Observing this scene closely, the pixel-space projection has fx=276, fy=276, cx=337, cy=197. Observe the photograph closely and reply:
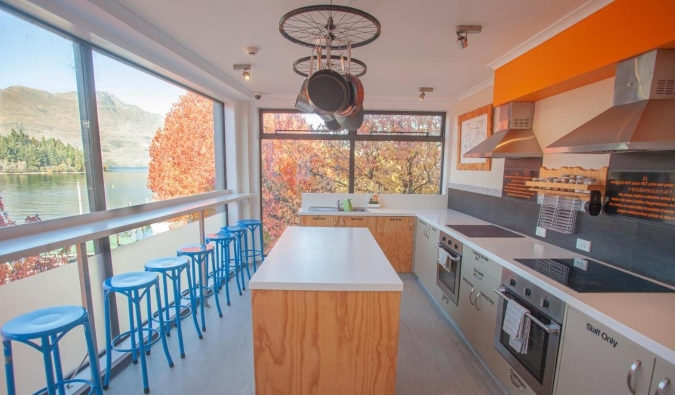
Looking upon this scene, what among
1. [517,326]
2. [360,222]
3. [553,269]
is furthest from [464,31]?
[360,222]

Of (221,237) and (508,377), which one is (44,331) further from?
(508,377)

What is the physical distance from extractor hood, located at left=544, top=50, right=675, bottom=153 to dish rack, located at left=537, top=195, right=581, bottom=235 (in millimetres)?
692

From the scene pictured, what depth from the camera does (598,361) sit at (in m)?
1.24

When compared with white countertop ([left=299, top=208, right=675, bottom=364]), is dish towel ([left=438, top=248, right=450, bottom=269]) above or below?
below

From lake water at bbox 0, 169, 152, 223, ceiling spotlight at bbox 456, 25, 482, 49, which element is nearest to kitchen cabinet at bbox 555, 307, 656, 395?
ceiling spotlight at bbox 456, 25, 482, 49

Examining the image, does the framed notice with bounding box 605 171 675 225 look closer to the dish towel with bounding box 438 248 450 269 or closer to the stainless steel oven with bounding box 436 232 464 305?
the stainless steel oven with bounding box 436 232 464 305

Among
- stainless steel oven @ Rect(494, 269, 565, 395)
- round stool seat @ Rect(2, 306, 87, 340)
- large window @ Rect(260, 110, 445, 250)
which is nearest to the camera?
round stool seat @ Rect(2, 306, 87, 340)

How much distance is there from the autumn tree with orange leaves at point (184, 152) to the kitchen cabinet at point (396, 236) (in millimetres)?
2418

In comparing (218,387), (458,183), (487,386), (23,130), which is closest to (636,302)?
(487,386)

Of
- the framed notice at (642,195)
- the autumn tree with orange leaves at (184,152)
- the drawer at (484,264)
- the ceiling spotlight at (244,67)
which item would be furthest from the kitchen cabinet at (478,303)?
the autumn tree with orange leaves at (184,152)

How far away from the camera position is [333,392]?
1439 millimetres

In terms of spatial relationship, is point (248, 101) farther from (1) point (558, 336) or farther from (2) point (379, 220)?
(1) point (558, 336)

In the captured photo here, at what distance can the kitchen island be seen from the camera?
1389 mm

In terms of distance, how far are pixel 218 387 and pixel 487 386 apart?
6.27 feet
